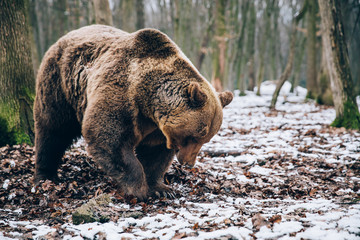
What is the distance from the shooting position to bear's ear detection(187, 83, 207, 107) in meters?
3.44

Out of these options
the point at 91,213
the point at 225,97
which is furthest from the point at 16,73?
the point at 225,97

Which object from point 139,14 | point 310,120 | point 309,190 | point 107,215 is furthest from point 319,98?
point 107,215

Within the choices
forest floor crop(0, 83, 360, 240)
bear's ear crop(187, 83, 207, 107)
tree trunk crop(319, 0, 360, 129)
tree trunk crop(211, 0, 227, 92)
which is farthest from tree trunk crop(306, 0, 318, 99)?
bear's ear crop(187, 83, 207, 107)

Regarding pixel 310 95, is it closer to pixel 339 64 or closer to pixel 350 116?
pixel 350 116

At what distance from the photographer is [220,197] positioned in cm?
410

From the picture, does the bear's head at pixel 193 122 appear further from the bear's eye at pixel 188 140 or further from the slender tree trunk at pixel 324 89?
the slender tree trunk at pixel 324 89

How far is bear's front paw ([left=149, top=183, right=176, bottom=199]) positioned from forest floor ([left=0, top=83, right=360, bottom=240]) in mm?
132

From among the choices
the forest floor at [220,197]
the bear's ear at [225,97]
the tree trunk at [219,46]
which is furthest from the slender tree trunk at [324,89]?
the bear's ear at [225,97]

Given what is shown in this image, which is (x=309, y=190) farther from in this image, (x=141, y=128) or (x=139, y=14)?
(x=139, y=14)

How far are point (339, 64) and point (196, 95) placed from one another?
21.2 feet

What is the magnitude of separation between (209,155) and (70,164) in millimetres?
2766

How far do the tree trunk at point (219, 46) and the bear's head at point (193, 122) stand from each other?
11.9 meters

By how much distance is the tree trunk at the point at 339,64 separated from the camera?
26.9 feet

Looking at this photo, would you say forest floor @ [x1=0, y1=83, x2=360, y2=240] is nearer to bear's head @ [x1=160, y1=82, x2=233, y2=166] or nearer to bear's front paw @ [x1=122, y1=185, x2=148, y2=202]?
bear's front paw @ [x1=122, y1=185, x2=148, y2=202]
